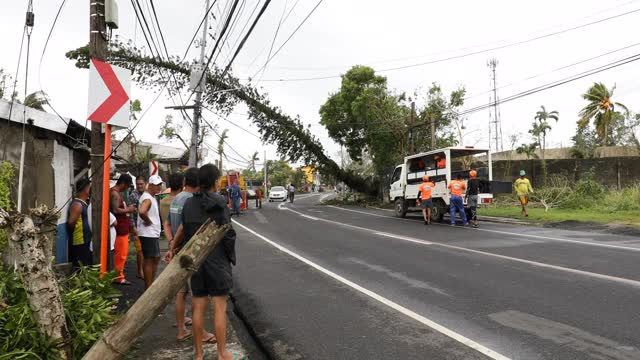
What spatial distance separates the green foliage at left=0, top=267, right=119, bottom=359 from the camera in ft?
9.84

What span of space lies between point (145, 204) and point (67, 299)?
2092mm

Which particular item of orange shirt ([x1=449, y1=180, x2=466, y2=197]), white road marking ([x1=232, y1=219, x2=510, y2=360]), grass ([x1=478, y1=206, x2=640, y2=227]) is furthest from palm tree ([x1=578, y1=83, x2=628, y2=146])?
white road marking ([x1=232, y1=219, x2=510, y2=360])

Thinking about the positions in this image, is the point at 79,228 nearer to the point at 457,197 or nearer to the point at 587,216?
the point at 457,197

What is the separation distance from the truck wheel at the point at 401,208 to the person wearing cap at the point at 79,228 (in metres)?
14.8

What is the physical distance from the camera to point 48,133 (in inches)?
319

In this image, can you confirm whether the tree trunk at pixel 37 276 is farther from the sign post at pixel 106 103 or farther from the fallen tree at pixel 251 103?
the fallen tree at pixel 251 103

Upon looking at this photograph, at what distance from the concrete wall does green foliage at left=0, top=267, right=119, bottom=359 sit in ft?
77.0

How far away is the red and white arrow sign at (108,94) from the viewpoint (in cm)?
473

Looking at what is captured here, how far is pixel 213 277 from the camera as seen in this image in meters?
3.69

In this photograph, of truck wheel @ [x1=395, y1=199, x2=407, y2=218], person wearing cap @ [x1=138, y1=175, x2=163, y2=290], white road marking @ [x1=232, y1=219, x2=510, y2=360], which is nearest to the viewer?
white road marking @ [x1=232, y1=219, x2=510, y2=360]

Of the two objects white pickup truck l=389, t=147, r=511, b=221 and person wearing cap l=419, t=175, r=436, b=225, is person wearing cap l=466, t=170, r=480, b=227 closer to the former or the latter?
white pickup truck l=389, t=147, r=511, b=221

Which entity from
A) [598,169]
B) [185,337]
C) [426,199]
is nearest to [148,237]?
[185,337]

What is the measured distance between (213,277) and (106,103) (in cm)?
248

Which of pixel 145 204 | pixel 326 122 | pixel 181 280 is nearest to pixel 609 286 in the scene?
pixel 181 280
